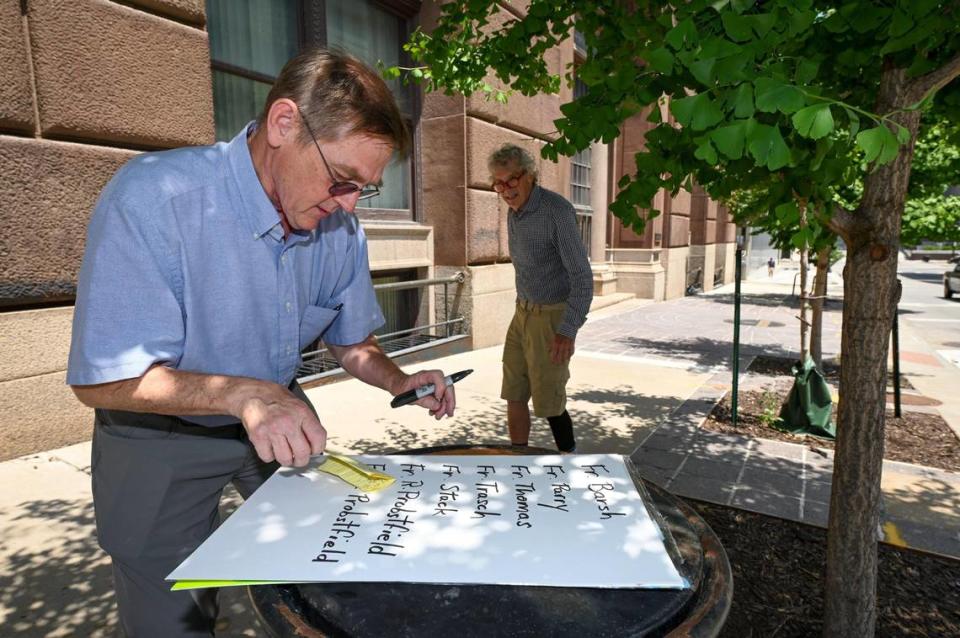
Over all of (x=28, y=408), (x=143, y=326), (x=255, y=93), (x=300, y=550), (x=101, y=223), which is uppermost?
(x=255, y=93)

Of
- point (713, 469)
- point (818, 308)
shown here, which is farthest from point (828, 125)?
point (818, 308)

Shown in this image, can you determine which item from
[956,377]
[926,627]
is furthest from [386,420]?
[956,377]

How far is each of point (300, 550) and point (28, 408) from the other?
12.8 ft

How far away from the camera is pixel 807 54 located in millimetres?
2012

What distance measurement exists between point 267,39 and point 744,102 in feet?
19.4

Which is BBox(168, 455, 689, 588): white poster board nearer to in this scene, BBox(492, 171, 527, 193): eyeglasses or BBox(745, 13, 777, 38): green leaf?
BBox(745, 13, 777, 38): green leaf

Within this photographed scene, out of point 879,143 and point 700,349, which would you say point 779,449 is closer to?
point 879,143

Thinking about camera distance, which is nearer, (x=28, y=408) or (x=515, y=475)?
(x=515, y=475)

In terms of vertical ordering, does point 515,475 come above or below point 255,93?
below

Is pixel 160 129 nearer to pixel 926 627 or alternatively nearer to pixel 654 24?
pixel 654 24

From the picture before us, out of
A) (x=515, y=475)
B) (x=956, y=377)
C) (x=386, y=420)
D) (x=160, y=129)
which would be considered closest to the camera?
(x=515, y=475)

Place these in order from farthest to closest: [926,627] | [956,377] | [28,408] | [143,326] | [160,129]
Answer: [956,377]
[160,129]
[28,408]
[926,627]
[143,326]

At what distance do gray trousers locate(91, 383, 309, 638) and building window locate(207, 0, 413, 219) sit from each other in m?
4.61

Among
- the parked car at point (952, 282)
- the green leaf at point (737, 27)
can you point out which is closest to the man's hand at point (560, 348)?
the green leaf at point (737, 27)
